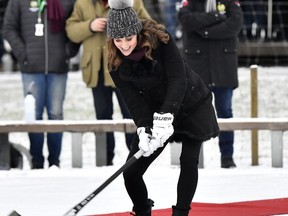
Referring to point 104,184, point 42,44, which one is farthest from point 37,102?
point 104,184

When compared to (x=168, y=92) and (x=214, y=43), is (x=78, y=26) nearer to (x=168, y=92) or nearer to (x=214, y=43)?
(x=214, y=43)

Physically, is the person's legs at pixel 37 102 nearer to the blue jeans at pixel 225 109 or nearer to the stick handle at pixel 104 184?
the blue jeans at pixel 225 109

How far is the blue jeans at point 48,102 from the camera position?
25.6ft

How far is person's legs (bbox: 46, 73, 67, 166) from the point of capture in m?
7.80

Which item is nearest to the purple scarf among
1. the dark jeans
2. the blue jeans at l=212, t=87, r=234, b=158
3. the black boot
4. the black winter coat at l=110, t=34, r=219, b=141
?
the dark jeans

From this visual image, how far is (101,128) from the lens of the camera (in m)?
7.68

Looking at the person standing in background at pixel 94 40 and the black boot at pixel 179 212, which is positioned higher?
the person standing in background at pixel 94 40

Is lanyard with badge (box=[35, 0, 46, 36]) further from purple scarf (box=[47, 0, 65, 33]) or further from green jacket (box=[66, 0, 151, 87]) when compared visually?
green jacket (box=[66, 0, 151, 87])

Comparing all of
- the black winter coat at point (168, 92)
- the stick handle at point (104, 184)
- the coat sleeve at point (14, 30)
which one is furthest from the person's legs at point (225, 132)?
the stick handle at point (104, 184)

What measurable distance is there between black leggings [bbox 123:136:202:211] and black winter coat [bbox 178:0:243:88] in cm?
224

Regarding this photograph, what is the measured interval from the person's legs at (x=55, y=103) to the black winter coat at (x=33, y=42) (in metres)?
0.08

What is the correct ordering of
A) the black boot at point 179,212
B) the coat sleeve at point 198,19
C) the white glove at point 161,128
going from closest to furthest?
1. the white glove at point 161,128
2. the black boot at point 179,212
3. the coat sleeve at point 198,19

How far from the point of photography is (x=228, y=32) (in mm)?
7562

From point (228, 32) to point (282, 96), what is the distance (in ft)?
12.1
